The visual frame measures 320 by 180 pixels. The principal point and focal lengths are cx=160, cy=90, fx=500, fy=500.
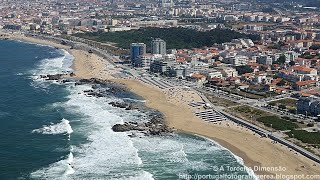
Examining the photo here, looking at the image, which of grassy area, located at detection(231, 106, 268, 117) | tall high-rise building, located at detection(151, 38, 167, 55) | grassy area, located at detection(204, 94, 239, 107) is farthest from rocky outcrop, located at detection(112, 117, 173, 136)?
tall high-rise building, located at detection(151, 38, 167, 55)

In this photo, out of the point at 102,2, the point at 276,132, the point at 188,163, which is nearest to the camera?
the point at 188,163

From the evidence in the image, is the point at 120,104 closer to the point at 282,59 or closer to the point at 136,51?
the point at 136,51

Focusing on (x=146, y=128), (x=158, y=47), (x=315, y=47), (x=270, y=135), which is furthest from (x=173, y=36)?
(x=270, y=135)

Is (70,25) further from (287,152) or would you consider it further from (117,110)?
(287,152)

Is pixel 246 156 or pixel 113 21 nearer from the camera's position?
pixel 246 156

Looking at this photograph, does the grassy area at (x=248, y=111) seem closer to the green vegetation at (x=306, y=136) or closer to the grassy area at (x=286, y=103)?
the grassy area at (x=286, y=103)

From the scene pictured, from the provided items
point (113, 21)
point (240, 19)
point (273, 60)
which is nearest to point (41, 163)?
point (273, 60)
